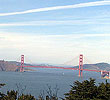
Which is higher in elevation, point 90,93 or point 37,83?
point 90,93

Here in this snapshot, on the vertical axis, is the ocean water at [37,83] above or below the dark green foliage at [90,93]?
below

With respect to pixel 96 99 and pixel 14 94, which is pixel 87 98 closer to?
pixel 96 99

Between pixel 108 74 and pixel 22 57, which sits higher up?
pixel 22 57

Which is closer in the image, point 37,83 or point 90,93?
point 90,93

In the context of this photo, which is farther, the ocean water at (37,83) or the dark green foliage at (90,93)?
the ocean water at (37,83)

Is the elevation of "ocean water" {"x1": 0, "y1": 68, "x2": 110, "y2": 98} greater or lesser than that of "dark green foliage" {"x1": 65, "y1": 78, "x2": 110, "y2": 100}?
lesser

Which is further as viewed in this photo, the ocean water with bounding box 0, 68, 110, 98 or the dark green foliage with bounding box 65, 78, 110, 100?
the ocean water with bounding box 0, 68, 110, 98

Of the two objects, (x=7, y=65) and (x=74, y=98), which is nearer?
(x=74, y=98)

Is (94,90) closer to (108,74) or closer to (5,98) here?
(5,98)

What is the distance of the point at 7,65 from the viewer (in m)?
149

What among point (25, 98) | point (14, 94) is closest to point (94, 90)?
point (25, 98)

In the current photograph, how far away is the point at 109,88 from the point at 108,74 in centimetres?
9134

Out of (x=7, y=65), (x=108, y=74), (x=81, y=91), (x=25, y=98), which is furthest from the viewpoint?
(x=7, y=65)

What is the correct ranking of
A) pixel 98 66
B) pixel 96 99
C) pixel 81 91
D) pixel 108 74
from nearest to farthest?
pixel 96 99, pixel 81 91, pixel 108 74, pixel 98 66
